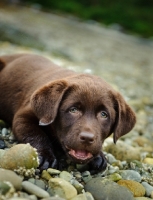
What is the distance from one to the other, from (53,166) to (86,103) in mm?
863

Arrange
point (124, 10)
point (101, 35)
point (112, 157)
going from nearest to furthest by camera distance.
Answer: point (112, 157), point (101, 35), point (124, 10)

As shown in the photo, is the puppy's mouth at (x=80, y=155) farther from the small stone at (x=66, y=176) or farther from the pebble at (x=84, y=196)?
the pebble at (x=84, y=196)

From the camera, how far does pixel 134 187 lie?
543cm

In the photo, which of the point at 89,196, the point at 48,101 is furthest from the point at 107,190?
the point at 48,101

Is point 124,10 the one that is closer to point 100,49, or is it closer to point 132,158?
point 100,49

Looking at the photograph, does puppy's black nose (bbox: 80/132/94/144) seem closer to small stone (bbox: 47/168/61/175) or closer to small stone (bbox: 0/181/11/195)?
small stone (bbox: 47/168/61/175)

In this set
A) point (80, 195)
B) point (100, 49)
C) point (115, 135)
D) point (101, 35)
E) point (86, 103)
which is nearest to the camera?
point (80, 195)

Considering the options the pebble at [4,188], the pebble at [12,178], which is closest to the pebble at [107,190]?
the pebble at [12,178]

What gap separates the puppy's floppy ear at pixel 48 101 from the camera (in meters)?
5.33

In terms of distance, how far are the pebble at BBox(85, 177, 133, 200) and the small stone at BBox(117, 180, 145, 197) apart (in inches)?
13.4

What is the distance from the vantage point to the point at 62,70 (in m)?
6.62

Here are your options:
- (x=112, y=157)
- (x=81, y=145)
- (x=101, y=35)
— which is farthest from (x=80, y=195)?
(x=101, y=35)

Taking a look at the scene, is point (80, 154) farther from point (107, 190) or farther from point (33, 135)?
point (33, 135)

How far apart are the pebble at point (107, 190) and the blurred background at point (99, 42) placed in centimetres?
386
